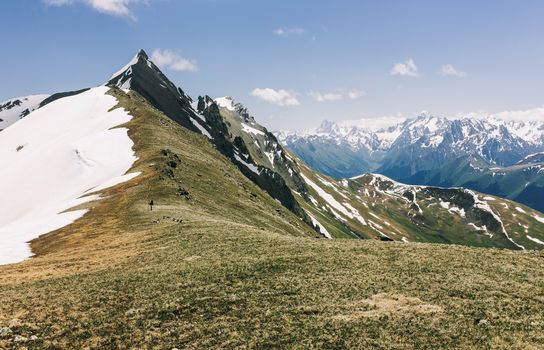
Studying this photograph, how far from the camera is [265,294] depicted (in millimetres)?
28500

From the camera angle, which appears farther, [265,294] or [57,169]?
[57,169]

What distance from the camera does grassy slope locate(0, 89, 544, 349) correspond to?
21.8m

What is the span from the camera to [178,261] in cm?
3900

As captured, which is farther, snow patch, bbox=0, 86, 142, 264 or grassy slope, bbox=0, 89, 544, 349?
snow patch, bbox=0, 86, 142, 264

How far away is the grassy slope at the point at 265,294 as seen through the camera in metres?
21.8

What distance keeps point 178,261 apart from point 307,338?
2061cm

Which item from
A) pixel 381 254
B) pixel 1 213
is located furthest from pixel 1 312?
pixel 1 213

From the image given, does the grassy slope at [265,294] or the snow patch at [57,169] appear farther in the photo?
the snow patch at [57,169]

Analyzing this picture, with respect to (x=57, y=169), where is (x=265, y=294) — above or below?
below

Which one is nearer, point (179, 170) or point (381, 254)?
point (381, 254)

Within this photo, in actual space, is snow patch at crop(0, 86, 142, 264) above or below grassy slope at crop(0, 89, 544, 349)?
above

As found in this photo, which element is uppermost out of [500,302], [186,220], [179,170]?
[179,170]

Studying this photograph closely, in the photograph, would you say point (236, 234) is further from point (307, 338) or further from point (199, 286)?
point (307, 338)

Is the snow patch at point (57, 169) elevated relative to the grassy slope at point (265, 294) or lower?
elevated
